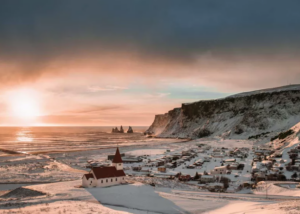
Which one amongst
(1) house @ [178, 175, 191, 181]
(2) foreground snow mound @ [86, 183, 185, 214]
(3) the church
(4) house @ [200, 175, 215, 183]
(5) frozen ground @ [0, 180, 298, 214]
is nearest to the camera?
(5) frozen ground @ [0, 180, 298, 214]

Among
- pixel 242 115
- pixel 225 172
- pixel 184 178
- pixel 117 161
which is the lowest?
pixel 184 178

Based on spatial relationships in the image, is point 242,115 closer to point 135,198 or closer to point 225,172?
point 225,172

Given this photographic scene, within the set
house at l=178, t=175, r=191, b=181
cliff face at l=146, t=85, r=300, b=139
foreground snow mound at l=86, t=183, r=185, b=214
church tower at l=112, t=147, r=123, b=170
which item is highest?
cliff face at l=146, t=85, r=300, b=139

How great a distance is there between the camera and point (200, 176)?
42.9m

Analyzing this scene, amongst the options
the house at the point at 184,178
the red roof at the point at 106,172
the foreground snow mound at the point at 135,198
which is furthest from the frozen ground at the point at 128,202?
the house at the point at 184,178

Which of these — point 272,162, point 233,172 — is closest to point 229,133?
point 272,162

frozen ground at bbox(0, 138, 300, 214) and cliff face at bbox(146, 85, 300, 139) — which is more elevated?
cliff face at bbox(146, 85, 300, 139)

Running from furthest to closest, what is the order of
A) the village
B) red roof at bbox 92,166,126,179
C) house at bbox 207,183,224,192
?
the village → house at bbox 207,183,224,192 → red roof at bbox 92,166,126,179

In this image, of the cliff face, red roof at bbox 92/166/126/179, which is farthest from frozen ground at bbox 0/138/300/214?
the cliff face

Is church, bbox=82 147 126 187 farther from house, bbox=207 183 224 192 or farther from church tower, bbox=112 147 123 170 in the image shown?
house, bbox=207 183 224 192

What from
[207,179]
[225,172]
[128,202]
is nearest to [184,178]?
[207,179]

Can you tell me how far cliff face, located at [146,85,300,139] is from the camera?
380ft

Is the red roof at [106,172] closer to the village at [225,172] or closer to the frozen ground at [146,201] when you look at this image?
the village at [225,172]

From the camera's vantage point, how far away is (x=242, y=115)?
131 m
